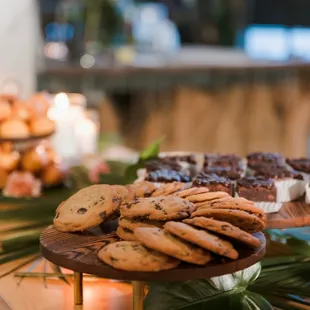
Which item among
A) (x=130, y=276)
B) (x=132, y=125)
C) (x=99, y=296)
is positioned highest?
(x=130, y=276)

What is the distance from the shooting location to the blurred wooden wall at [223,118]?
523 centimetres

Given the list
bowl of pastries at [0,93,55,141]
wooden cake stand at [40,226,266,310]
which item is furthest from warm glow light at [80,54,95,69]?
wooden cake stand at [40,226,266,310]

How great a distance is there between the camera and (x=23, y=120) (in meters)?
2.10

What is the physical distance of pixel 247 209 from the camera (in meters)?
1.08

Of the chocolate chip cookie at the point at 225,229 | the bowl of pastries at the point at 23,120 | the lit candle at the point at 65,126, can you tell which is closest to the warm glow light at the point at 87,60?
the lit candle at the point at 65,126

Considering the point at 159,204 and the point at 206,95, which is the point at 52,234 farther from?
the point at 206,95

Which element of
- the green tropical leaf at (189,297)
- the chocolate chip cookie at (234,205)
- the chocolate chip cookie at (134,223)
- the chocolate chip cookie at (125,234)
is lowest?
the green tropical leaf at (189,297)

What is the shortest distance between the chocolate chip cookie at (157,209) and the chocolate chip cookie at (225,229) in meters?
0.03

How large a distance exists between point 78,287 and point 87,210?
148 mm

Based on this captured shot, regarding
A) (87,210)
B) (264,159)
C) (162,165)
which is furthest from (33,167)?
(87,210)

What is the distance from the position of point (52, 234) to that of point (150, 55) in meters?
4.66

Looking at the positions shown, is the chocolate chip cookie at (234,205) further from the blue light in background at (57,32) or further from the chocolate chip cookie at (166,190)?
the blue light in background at (57,32)

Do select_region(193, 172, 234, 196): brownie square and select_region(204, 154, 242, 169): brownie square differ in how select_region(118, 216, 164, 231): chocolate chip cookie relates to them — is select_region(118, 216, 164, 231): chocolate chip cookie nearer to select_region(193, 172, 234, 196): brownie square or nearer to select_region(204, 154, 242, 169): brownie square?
select_region(193, 172, 234, 196): brownie square

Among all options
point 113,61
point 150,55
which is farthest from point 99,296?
point 150,55
